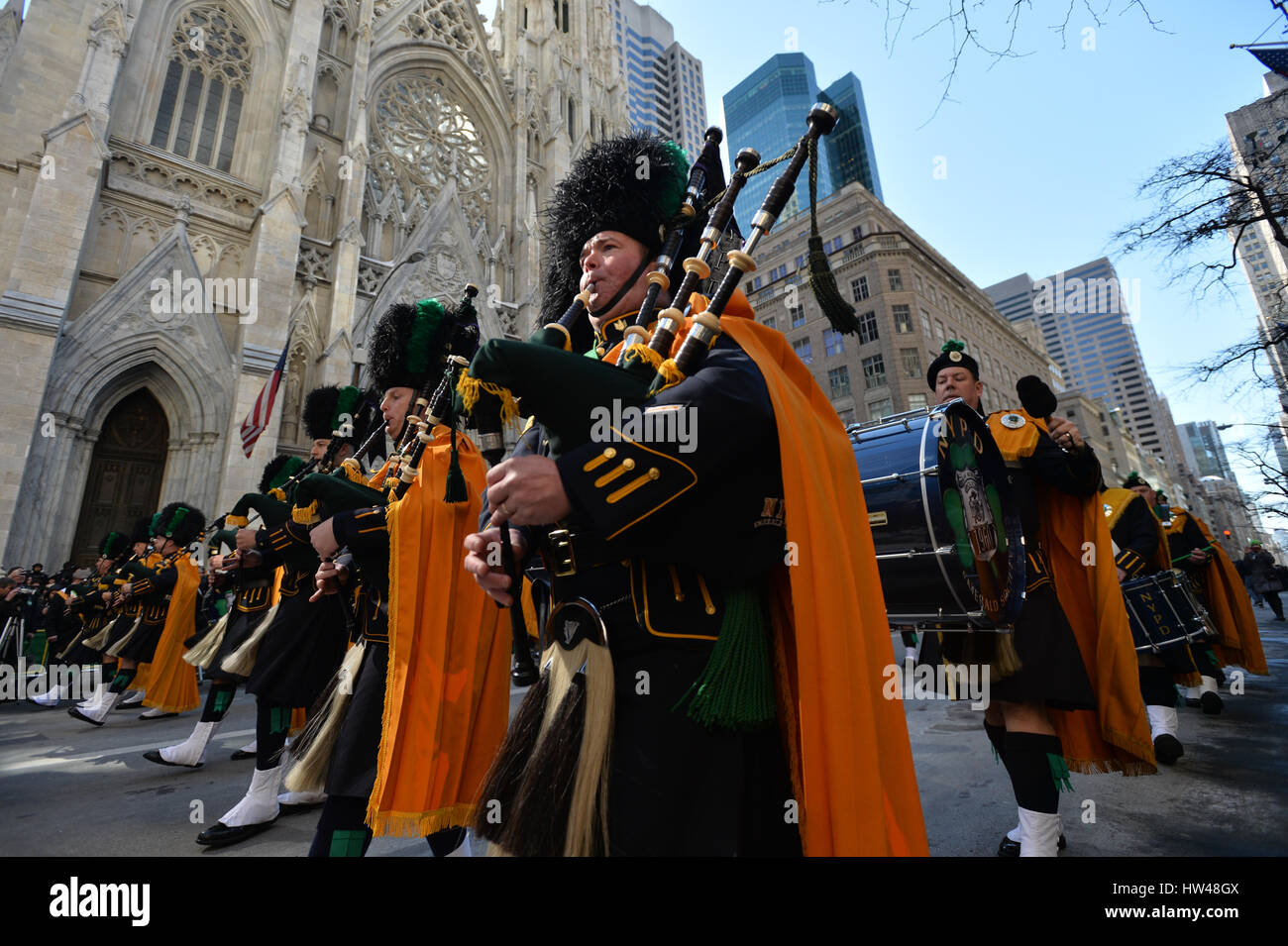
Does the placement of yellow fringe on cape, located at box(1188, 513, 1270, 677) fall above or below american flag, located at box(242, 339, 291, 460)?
below

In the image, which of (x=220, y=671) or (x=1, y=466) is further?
(x=1, y=466)

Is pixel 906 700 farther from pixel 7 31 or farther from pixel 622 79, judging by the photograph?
pixel 622 79

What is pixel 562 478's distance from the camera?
1235 millimetres

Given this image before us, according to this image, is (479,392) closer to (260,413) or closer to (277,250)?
(260,413)

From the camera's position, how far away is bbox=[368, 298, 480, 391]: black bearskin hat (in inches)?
139

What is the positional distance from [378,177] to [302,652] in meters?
23.4

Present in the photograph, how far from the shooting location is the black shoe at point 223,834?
11.9 ft

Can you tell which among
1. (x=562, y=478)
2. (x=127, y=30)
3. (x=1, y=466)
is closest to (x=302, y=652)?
(x=562, y=478)

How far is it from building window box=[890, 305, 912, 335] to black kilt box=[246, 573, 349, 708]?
41.4m

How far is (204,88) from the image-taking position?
18.3 meters

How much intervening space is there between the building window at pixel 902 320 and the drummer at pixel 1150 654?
123ft

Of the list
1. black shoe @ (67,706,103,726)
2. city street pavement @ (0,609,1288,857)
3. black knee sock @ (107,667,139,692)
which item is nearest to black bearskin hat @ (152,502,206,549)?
black knee sock @ (107,667,139,692)

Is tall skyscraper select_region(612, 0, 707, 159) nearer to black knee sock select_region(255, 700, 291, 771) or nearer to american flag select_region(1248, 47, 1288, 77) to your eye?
american flag select_region(1248, 47, 1288, 77)

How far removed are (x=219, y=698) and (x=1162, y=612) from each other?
8036 mm
